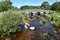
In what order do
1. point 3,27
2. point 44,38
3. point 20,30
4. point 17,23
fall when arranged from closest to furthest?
point 44,38
point 3,27
point 17,23
point 20,30

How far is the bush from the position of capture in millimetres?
18409

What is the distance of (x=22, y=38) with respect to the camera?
18047 mm

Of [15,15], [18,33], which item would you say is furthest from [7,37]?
[15,15]

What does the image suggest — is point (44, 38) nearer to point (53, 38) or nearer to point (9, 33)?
point (53, 38)

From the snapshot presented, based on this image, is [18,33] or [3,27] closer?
[3,27]

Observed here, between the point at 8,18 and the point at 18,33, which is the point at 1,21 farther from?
the point at 18,33

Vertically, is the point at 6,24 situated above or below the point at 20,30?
above

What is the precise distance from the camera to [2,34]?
1830 cm

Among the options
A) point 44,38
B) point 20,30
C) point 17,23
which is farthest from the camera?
point 20,30

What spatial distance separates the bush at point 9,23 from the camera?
1841 centimetres

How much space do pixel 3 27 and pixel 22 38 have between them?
2765mm

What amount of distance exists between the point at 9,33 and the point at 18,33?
4.56ft

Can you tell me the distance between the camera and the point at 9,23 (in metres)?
18.6

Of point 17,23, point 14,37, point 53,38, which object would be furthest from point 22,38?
point 53,38
